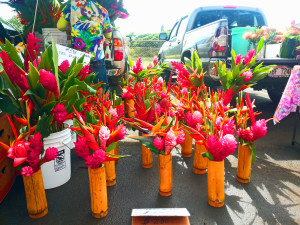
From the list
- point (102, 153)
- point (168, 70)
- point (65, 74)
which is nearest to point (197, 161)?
point (102, 153)

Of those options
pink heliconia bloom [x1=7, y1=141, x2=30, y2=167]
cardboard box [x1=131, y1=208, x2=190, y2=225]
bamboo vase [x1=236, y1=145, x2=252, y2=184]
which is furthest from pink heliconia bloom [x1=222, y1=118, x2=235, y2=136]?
pink heliconia bloom [x1=7, y1=141, x2=30, y2=167]

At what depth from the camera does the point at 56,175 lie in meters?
1.93

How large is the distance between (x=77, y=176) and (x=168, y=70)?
5282mm

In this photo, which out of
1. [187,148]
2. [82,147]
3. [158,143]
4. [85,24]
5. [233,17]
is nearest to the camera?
[82,147]

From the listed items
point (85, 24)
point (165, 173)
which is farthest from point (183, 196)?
point (85, 24)

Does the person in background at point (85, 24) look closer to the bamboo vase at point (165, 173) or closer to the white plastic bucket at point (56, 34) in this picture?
the white plastic bucket at point (56, 34)

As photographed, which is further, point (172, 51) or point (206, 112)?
point (172, 51)

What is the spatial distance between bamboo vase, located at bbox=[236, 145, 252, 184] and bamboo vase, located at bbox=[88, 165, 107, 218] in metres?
1.14

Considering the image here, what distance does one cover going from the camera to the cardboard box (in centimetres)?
→ 137

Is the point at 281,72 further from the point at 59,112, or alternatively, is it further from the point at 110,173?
the point at 59,112

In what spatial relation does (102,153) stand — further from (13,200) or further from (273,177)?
(273,177)

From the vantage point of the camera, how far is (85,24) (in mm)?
2723

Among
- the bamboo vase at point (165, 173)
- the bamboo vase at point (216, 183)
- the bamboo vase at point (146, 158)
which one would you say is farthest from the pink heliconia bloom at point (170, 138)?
the bamboo vase at point (146, 158)

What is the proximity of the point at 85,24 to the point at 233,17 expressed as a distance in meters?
3.55
